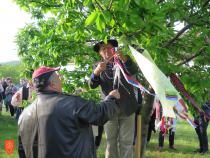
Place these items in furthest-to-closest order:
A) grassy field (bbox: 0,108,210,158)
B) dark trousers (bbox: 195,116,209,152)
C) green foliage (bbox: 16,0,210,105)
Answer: dark trousers (bbox: 195,116,209,152)
grassy field (bbox: 0,108,210,158)
green foliage (bbox: 16,0,210,105)

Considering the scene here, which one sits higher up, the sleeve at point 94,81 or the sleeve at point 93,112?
the sleeve at point 94,81

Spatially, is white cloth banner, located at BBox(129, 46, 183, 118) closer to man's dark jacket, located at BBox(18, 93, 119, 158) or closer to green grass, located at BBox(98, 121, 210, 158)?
man's dark jacket, located at BBox(18, 93, 119, 158)

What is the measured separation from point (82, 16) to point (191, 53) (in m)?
1.72

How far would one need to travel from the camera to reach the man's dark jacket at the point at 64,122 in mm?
4570

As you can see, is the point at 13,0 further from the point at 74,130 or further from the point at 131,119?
the point at 74,130

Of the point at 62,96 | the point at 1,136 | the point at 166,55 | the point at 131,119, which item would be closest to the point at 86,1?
the point at 62,96

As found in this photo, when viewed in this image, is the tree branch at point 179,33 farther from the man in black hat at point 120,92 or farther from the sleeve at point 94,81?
the sleeve at point 94,81

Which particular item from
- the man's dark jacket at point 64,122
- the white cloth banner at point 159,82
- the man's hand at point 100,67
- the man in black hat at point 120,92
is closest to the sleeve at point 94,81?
the man in black hat at point 120,92

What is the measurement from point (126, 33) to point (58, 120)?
1.27 m

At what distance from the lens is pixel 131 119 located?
22.9 ft

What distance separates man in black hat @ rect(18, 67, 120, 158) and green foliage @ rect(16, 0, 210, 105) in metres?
0.77

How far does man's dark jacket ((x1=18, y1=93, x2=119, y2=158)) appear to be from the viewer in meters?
4.57

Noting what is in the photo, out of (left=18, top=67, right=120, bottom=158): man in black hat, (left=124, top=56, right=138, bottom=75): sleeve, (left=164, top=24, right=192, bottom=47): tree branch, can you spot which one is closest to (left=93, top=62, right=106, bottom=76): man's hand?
(left=124, top=56, right=138, bottom=75): sleeve

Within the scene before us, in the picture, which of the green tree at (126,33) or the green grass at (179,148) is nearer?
the green tree at (126,33)
